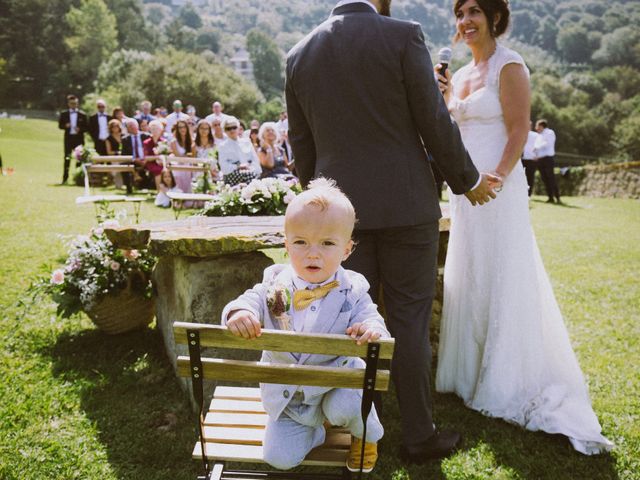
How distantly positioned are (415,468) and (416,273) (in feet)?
3.49

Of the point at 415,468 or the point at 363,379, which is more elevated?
the point at 363,379

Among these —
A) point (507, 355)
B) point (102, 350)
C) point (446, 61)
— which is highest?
point (446, 61)

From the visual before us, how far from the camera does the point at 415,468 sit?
272 centimetres

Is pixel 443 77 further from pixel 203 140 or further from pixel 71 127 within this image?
pixel 71 127

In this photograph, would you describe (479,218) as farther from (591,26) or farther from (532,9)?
(532,9)

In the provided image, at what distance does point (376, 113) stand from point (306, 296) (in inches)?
39.3

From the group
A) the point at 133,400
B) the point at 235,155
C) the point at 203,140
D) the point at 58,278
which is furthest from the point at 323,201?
the point at 203,140

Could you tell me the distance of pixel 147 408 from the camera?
331cm

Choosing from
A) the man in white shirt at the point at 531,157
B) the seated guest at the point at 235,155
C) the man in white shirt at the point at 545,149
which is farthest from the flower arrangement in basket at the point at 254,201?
the man in white shirt at the point at 545,149

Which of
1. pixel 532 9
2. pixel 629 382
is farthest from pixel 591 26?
pixel 629 382

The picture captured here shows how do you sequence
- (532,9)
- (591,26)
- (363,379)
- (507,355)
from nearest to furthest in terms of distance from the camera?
1. (363,379)
2. (507,355)
3. (591,26)
4. (532,9)

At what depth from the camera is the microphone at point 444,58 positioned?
2.94 meters

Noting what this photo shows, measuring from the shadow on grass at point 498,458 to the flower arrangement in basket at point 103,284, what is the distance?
2337 mm

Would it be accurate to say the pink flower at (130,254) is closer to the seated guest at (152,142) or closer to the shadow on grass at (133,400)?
the shadow on grass at (133,400)
